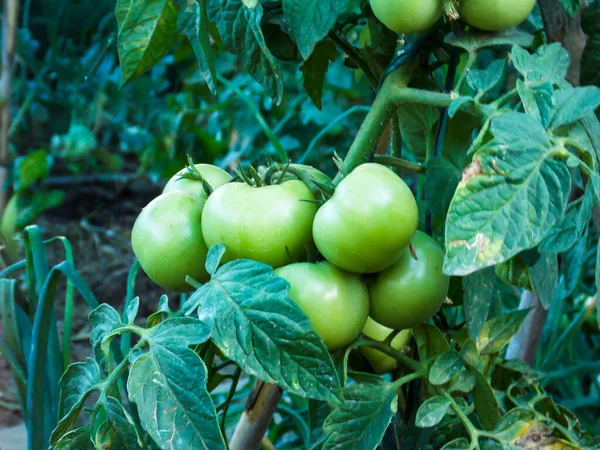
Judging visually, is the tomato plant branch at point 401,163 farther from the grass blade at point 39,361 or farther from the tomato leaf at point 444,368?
the grass blade at point 39,361

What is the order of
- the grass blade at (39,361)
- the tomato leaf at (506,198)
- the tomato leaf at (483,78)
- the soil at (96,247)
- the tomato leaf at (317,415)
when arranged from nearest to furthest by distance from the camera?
the tomato leaf at (506,198) → the tomato leaf at (483,78) → the tomato leaf at (317,415) → the grass blade at (39,361) → the soil at (96,247)

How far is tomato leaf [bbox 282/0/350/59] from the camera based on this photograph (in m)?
0.51

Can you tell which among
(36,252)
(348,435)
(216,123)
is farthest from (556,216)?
(216,123)

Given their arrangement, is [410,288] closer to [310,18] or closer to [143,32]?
[310,18]

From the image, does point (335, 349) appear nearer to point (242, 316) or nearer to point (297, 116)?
point (242, 316)

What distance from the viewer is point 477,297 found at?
48cm

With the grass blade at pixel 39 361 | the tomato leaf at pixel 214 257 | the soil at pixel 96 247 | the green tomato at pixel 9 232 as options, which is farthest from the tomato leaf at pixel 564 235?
the soil at pixel 96 247

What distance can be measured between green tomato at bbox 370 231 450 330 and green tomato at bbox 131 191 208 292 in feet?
0.43

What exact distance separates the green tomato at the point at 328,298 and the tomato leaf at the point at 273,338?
4 centimetres

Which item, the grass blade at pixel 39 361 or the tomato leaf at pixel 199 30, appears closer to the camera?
the tomato leaf at pixel 199 30

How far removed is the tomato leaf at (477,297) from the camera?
1.56ft

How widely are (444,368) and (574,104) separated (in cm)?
22

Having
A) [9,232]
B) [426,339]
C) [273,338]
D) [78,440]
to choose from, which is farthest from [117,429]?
[9,232]

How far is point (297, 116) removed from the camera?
1856 mm
